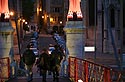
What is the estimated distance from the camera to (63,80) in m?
23.4

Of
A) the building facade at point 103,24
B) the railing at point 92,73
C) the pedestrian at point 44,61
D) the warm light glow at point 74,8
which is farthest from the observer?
the building facade at point 103,24

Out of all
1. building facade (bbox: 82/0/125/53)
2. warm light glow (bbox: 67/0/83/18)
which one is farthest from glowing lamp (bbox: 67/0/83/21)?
building facade (bbox: 82/0/125/53)

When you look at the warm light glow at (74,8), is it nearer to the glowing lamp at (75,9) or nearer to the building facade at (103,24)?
the glowing lamp at (75,9)

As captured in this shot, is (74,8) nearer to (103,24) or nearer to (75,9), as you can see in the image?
(75,9)

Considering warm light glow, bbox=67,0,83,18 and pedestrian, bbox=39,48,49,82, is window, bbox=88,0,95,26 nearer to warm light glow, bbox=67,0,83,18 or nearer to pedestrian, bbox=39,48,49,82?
warm light glow, bbox=67,0,83,18

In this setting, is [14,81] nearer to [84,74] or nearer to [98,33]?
[84,74]

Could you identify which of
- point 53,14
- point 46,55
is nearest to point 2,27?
point 46,55

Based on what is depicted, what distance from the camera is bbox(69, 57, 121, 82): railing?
1147 centimetres

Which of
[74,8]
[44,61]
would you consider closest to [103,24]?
[74,8]

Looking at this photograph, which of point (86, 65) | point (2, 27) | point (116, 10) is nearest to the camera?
point (86, 65)

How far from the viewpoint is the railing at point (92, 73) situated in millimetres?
11467

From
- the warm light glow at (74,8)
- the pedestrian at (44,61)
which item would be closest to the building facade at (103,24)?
the warm light glow at (74,8)

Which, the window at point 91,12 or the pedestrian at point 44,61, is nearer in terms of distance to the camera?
the pedestrian at point 44,61

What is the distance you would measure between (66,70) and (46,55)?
5.24m
